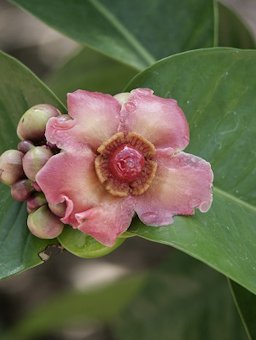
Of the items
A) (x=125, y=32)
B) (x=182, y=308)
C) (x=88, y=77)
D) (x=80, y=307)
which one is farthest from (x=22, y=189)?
(x=80, y=307)

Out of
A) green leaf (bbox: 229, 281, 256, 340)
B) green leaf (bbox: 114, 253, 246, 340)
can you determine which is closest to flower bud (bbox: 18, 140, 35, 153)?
green leaf (bbox: 229, 281, 256, 340)

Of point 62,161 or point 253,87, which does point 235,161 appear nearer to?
point 253,87

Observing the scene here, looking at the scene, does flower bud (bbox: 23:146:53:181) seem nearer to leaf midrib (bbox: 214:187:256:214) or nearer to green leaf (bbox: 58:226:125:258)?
green leaf (bbox: 58:226:125:258)

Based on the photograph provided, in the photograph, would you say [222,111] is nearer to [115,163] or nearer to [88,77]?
[115,163]

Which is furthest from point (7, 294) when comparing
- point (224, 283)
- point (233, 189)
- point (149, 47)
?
point (233, 189)

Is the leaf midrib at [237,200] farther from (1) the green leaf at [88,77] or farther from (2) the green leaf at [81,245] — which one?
(1) the green leaf at [88,77]
